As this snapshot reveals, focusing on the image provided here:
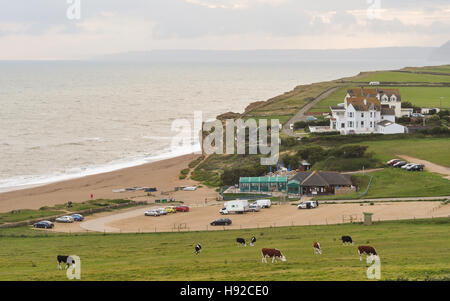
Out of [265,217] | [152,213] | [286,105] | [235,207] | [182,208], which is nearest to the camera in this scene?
[265,217]

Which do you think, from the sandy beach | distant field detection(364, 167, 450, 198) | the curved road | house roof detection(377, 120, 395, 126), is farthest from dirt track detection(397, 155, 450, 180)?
the curved road

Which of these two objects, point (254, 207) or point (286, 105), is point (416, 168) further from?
point (286, 105)

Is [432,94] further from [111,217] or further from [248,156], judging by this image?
[111,217]

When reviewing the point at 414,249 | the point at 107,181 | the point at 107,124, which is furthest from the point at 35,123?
the point at 414,249

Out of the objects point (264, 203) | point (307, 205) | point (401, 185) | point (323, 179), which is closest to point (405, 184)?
point (401, 185)

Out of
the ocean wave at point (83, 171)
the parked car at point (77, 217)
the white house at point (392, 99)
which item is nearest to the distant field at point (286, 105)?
the white house at point (392, 99)

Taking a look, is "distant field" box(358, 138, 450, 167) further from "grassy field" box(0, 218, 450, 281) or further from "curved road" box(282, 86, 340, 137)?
"grassy field" box(0, 218, 450, 281)

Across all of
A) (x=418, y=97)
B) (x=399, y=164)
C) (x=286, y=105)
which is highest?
(x=418, y=97)
